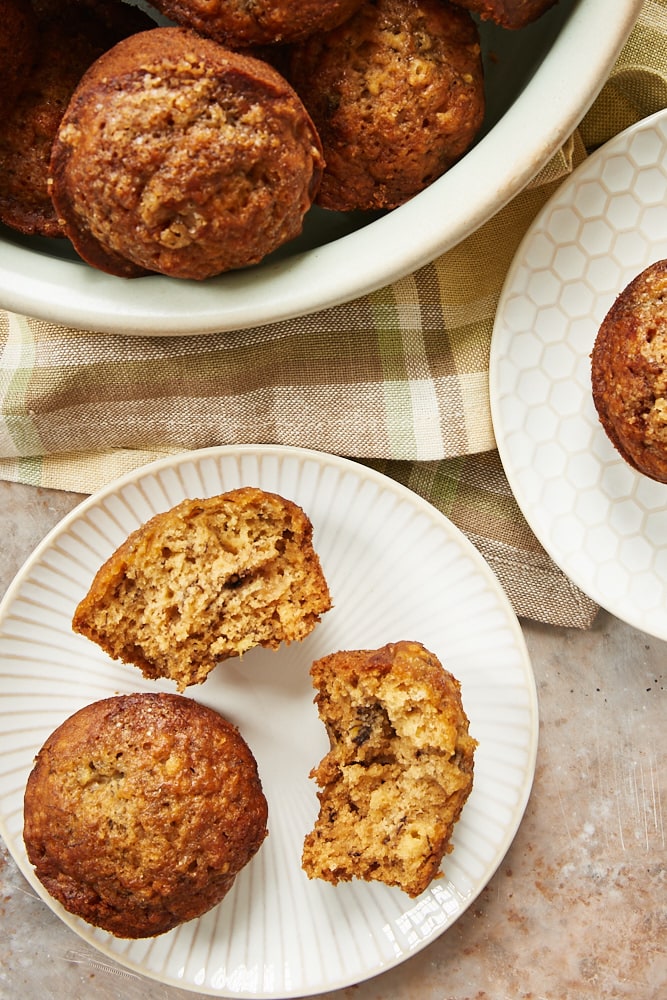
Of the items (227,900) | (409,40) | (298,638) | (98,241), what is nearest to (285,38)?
(409,40)

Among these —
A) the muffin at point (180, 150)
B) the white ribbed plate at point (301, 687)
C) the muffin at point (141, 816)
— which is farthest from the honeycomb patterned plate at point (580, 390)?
the muffin at point (141, 816)

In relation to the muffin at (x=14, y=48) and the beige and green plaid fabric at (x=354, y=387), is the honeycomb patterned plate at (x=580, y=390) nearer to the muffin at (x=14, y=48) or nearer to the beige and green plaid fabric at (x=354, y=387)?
the beige and green plaid fabric at (x=354, y=387)

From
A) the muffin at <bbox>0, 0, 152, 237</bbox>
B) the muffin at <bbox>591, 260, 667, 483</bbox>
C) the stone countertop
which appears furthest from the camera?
the stone countertop

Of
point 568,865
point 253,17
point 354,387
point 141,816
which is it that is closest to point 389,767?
point 141,816

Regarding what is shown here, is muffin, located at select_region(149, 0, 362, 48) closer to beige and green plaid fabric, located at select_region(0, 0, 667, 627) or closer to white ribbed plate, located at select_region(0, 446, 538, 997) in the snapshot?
beige and green plaid fabric, located at select_region(0, 0, 667, 627)

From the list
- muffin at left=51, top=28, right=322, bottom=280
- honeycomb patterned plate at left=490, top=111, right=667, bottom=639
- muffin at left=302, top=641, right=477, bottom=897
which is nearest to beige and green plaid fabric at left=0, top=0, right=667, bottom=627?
honeycomb patterned plate at left=490, top=111, right=667, bottom=639

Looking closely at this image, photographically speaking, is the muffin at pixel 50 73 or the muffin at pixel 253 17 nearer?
the muffin at pixel 253 17
